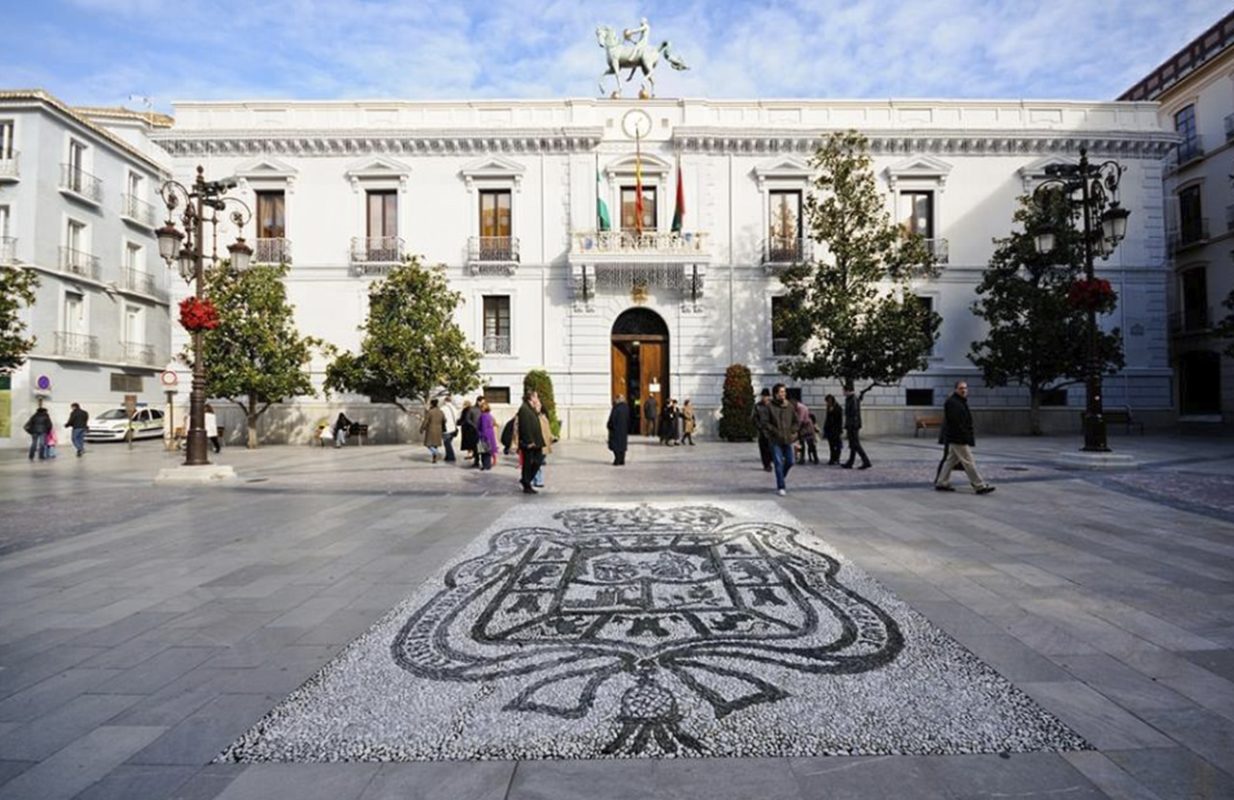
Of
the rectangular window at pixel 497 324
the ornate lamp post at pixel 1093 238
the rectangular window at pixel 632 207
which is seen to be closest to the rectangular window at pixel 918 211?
the rectangular window at pixel 632 207

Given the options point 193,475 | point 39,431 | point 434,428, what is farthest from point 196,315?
point 39,431

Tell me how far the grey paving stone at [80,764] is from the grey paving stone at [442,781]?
1.14 m

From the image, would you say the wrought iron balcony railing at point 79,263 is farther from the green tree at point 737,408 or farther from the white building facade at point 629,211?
the green tree at point 737,408

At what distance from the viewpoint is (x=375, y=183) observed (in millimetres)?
24047

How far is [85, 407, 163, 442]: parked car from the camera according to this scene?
24.6 meters

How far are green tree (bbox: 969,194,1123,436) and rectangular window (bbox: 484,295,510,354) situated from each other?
17.4 m

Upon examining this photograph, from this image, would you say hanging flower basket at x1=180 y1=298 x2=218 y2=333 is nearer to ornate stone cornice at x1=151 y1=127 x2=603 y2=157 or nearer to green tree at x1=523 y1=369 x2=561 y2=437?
green tree at x1=523 y1=369 x2=561 y2=437

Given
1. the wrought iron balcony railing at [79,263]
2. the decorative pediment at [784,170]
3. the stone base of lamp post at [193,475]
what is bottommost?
the stone base of lamp post at [193,475]

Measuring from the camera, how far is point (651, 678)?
3236 millimetres

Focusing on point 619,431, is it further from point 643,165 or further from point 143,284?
point 143,284

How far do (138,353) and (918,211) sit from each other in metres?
35.9

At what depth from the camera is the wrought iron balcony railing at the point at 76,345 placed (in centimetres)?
2556

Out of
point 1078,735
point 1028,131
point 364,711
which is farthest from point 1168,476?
point 1028,131

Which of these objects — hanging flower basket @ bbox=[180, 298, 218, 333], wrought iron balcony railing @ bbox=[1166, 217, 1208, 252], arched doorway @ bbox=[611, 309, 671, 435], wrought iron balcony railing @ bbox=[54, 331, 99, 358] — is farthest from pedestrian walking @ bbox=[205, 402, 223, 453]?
wrought iron balcony railing @ bbox=[1166, 217, 1208, 252]
